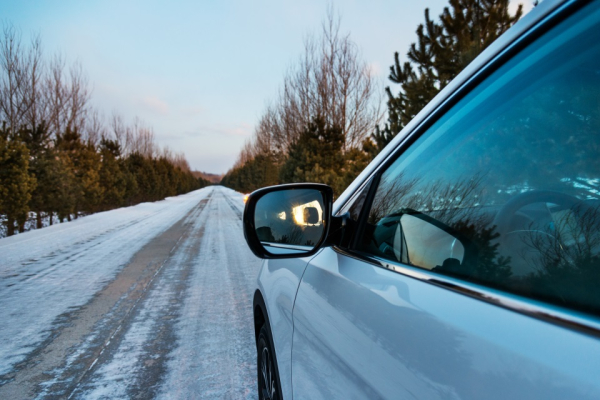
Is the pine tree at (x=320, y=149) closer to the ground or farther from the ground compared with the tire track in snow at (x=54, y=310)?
farther from the ground

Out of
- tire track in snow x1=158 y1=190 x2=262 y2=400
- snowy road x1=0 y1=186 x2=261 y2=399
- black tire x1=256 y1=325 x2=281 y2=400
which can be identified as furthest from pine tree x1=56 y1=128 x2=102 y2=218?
black tire x1=256 y1=325 x2=281 y2=400

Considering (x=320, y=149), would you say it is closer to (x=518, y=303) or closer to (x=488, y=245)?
(x=488, y=245)

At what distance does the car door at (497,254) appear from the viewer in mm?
628

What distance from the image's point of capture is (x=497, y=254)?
820mm

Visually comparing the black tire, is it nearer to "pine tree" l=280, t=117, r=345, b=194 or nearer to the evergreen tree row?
the evergreen tree row

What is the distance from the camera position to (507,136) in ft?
2.88

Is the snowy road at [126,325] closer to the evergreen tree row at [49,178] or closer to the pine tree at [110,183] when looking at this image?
the evergreen tree row at [49,178]

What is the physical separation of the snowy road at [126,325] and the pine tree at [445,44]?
18.3 feet

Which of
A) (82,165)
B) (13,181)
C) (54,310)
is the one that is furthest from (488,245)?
(82,165)

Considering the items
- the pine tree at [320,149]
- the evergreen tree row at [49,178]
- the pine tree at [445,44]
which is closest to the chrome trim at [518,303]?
the pine tree at [445,44]

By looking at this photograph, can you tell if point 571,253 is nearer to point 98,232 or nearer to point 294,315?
point 294,315

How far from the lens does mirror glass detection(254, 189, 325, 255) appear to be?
148 cm

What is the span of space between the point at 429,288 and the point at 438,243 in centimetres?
20

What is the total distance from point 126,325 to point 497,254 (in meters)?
4.28
